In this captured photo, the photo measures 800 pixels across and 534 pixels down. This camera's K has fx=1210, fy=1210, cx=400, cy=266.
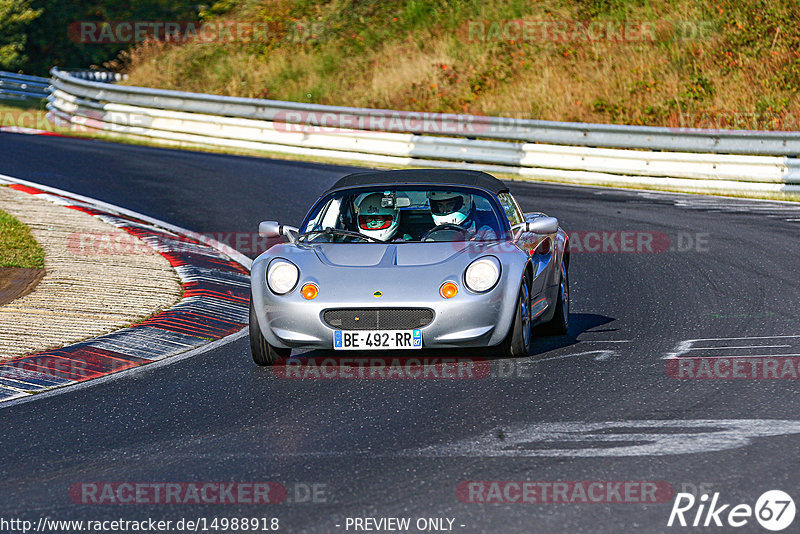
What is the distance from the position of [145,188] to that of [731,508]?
567 inches

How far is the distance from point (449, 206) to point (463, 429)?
125 inches

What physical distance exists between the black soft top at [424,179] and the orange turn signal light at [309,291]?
148cm

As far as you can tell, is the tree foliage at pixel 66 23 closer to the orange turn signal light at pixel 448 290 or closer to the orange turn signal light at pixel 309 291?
the orange turn signal light at pixel 309 291

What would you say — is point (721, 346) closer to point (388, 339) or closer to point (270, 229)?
point (388, 339)

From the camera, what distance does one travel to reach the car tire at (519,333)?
801 cm

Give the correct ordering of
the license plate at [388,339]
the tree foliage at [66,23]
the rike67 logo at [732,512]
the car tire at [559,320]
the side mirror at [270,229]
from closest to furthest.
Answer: the rike67 logo at [732,512]
the license plate at [388,339]
the side mirror at [270,229]
the car tire at [559,320]
the tree foliage at [66,23]

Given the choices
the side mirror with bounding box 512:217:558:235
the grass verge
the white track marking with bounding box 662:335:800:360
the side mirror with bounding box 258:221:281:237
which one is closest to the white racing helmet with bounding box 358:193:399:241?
the side mirror with bounding box 258:221:281:237

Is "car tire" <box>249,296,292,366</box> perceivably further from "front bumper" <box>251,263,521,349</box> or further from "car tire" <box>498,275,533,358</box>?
"car tire" <box>498,275,533,358</box>

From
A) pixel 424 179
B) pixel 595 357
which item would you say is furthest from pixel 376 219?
pixel 595 357

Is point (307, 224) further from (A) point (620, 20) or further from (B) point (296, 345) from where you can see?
(A) point (620, 20)

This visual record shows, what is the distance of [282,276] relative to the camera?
8133mm

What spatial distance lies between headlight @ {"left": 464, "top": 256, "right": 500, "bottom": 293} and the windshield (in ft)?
2.90

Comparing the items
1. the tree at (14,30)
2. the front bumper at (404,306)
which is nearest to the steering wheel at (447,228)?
the front bumper at (404,306)

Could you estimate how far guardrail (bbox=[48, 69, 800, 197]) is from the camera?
62.2 feet
